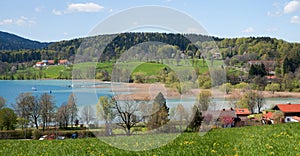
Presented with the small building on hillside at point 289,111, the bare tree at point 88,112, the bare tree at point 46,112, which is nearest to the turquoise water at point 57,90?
the bare tree at point 88,112

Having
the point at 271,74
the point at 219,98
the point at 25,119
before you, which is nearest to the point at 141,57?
the point at 219,98

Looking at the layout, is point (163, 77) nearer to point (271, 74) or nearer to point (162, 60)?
point (162, 60)

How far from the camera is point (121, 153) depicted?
27.5 feet

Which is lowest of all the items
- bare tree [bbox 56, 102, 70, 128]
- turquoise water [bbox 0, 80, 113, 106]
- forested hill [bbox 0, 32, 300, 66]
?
bare tree [bbox 56, 102, 70, 128]

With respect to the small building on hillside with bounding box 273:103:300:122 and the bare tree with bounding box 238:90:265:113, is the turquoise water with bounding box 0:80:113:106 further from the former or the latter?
the small building on hillside with bounding box 273:103:300:122

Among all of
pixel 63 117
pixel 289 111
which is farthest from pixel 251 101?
pixel 63 117

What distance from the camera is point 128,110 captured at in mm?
16547

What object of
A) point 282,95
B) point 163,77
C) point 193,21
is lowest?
point 282,95

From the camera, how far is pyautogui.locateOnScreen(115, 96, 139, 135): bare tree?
16.3 metres

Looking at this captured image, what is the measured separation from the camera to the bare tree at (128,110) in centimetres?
1633

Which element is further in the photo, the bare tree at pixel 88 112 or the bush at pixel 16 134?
the bush at pixel 16 134

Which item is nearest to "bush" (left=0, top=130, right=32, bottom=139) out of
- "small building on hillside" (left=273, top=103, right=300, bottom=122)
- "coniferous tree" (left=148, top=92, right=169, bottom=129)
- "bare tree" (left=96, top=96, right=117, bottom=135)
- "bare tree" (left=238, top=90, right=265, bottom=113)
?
"bare tree" (left=96, top=96, right=117, bottom=135)

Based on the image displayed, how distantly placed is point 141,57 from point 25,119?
98.3ft

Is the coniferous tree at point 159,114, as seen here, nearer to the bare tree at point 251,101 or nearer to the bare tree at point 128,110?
the bare tree at point 128,110
